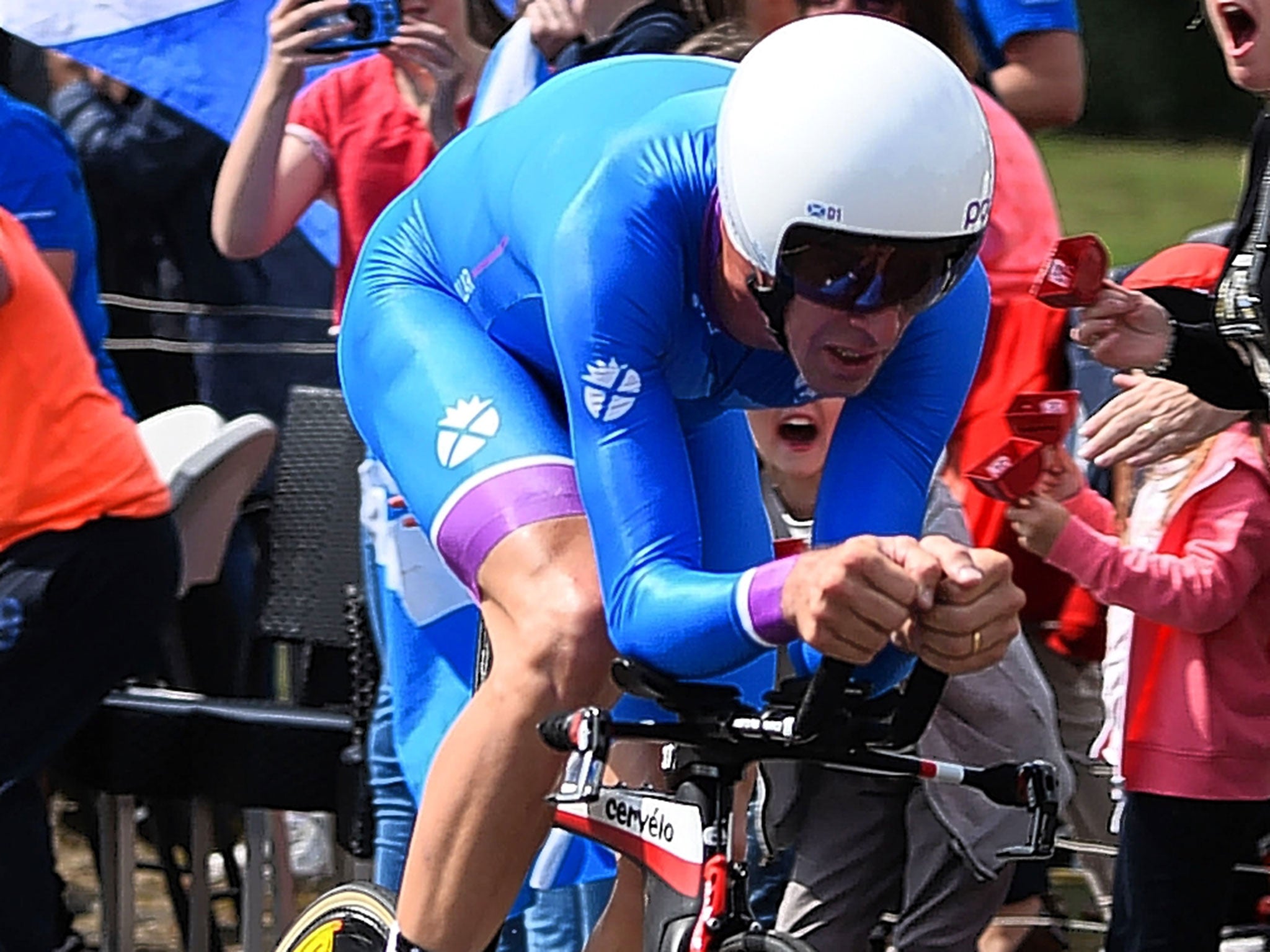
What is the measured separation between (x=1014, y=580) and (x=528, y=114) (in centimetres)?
170

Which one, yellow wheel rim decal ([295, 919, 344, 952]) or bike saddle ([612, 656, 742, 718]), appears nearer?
bike saddle ([612, 656, 742, 718])

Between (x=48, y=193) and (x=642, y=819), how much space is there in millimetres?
3158

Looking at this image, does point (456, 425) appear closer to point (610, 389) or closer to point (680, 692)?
point (610, 389)

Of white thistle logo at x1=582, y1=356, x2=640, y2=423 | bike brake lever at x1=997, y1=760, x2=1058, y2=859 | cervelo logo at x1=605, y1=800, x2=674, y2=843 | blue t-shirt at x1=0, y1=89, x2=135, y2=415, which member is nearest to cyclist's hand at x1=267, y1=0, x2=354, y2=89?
blue t-shirt at x1=0, y1=89, x2=135, y2=415

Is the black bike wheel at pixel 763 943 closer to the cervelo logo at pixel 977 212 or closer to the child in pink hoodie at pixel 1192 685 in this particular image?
the cervelo logo at pixel 977 212

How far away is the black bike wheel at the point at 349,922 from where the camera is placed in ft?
13.8

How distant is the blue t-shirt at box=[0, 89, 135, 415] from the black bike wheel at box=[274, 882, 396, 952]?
189 cm

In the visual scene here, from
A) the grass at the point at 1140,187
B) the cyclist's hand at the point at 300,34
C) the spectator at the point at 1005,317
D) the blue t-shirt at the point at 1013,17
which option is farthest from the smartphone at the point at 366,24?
the grass at the point at 1140,187

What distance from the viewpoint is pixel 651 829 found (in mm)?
3418

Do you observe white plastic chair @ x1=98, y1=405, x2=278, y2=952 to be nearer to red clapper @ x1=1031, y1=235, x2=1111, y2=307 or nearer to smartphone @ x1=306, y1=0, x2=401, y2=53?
smartphone @ x1=306, y1=0, x2=401, y2=53

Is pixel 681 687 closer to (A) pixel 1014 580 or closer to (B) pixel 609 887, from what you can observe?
(B) pixel 609 887

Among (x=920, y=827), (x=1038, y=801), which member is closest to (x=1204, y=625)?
(x=920, y=827)

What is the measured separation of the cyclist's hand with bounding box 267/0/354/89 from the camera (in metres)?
5.64

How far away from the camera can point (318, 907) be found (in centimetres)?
443
